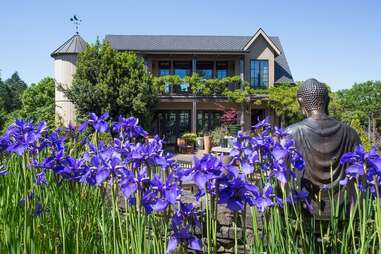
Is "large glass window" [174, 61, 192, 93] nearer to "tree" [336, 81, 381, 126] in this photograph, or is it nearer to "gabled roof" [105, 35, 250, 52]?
"gabled roof" [105, 35, 250, 52]

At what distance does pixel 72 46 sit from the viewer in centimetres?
2288

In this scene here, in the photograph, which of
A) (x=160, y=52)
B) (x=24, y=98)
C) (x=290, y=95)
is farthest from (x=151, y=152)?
(x=24, y=98)

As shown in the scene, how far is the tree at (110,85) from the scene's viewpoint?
18.1 metres

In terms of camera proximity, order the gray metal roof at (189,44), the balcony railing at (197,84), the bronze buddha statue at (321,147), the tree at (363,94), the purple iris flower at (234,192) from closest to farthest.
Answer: the purple iris flower at (234,192)
the bronze buddha statue at (321,147)
the balcony railing at (197,84)
the gray metal roof at (189,44)
the tree at (363,94)

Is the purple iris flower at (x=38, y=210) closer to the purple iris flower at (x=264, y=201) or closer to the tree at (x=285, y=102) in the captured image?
the purple iris flower at (x=264, y=201)

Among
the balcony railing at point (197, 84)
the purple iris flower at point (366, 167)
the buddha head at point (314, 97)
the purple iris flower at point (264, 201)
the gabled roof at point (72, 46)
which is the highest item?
the gabled roof at point (72, 46)

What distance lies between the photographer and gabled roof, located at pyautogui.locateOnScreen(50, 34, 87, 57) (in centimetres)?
2258

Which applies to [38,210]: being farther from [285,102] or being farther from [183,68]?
[183,68]

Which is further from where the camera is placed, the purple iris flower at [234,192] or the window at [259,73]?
the window at [259,73]

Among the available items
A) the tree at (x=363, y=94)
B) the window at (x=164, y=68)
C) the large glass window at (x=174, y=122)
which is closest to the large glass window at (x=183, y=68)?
the window at (x=164, y=68)

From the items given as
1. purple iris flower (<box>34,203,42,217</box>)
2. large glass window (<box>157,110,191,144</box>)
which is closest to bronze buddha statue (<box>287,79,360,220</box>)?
purple iris flower (<box>34,203,42,217</box>)

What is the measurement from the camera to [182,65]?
85.6 feet

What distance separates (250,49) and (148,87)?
29.9 ft

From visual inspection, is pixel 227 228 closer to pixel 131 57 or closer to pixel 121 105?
pixel 121 105
